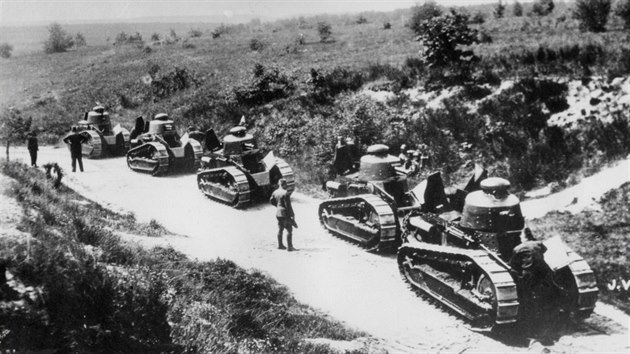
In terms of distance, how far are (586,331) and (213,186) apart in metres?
10.1

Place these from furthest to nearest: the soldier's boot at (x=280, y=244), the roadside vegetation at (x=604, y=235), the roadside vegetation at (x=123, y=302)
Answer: the soldier's boot at (x=280, y=244) < the roadside vegetation at (x=604, y=235) < the roadside vegetation at (x=123, y=302)

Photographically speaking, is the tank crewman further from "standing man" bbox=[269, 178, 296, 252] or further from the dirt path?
"standing man" bbox=[269, 178, 296, 252]

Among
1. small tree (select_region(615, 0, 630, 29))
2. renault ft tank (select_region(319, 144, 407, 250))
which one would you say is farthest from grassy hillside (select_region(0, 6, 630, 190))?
renault ft tank (select_region(319, 144, 407, 250))

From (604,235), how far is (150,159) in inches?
540

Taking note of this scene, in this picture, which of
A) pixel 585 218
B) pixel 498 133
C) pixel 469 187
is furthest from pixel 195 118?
pixel 585 218

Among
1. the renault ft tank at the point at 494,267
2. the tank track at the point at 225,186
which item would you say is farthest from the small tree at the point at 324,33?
the renault ft tank at the point at 494,267

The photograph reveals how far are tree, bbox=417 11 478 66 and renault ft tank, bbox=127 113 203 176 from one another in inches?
348

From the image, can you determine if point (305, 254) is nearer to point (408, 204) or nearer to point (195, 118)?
point (408, 204)

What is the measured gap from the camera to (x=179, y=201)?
14617 millimetres

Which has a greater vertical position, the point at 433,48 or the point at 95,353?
the point at 433,48

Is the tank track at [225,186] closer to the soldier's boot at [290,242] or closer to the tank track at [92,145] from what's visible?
the soldier's boot at [290,242]

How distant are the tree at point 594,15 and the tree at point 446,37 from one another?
7203mm

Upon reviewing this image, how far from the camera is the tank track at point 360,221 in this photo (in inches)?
411

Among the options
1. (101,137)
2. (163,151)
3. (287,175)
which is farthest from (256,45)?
(287,175)
